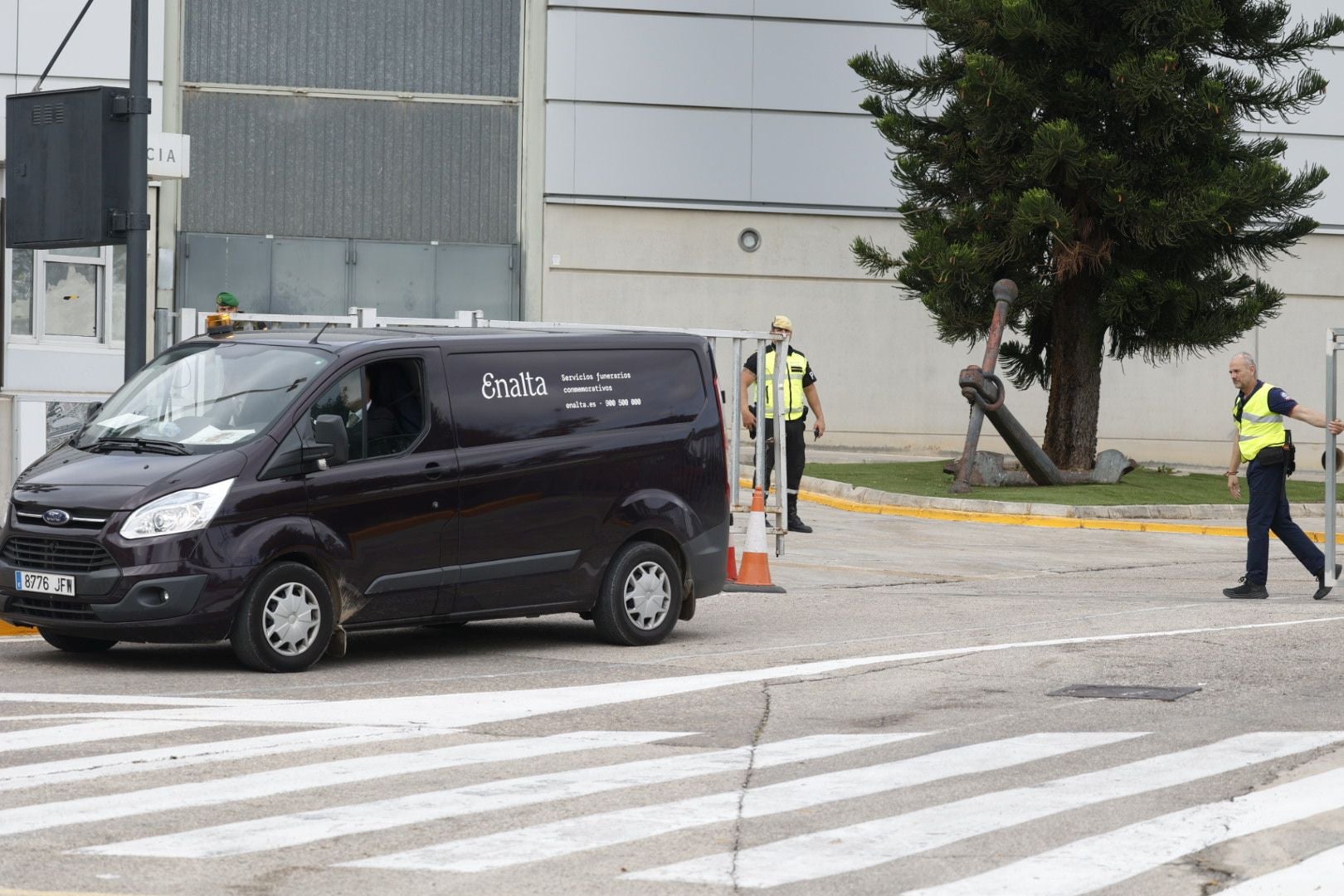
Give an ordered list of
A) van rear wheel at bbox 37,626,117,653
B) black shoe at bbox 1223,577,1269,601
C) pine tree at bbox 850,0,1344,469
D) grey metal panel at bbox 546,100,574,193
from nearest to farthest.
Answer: van rear wheel at bbox 37,626,117,653
black shoe at bbox 1223,577,1269,601
pine tree at bbox 850,0,1344,469
grey metal panel at bbox 546,100,574,193

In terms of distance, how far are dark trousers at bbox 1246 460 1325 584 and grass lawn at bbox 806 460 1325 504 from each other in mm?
8403

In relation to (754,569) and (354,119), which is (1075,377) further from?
(754,569)

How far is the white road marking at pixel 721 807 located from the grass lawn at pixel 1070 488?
595 inches

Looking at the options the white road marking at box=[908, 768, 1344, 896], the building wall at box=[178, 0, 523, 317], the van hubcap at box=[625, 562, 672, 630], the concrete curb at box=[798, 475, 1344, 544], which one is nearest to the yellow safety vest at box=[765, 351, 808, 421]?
the concrete curb at box=[798, 475, 1344, 544]

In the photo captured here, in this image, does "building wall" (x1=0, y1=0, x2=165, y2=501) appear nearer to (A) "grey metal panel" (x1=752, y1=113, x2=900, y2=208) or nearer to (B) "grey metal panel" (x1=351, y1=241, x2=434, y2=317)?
(B) "grey metal panel" (x1=351, y1=241, x2=434, y2=317)

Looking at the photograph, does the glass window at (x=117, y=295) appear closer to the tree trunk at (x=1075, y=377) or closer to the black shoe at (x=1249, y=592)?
the black shoe at (x=1249, y=592)

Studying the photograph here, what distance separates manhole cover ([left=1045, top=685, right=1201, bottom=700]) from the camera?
32.7 feet

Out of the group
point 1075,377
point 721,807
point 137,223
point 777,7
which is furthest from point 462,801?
point 777,7

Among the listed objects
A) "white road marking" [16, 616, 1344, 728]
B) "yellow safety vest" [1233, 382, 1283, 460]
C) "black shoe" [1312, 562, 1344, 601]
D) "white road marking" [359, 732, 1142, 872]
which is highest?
"yellow safety vest" [1233, 382, 1283, 460]

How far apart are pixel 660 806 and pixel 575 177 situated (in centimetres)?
2459

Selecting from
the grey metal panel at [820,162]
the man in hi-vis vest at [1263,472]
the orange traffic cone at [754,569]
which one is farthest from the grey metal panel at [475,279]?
the man in hi-vis vest at [1263,472]

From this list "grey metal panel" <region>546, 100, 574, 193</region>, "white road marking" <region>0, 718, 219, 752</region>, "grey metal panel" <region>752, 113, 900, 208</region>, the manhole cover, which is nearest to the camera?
"white road marking" <region>0, 718, 219, 752</region>

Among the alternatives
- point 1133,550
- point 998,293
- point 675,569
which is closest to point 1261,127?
point 998,293

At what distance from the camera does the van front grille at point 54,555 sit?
10.2m
